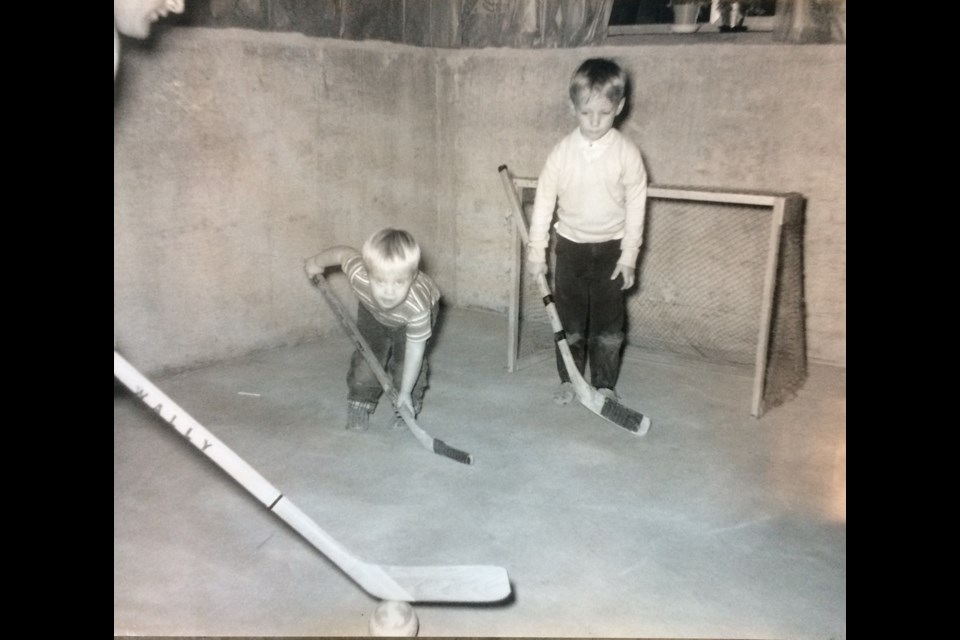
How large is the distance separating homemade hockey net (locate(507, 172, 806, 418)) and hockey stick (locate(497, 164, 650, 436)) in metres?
0.16

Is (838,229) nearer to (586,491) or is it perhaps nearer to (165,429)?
(586,491)

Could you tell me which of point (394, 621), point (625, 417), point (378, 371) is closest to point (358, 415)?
point (378, 371)

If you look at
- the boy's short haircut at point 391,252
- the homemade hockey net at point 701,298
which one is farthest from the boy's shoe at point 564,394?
the boy's short haircut at point 391,252

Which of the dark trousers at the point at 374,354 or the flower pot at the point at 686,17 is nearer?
the dark trousers at the point at 374,354

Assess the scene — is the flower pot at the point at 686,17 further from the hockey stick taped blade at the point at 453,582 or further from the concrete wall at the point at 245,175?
the hockey stick taped blade at the point at 453,582

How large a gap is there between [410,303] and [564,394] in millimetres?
733

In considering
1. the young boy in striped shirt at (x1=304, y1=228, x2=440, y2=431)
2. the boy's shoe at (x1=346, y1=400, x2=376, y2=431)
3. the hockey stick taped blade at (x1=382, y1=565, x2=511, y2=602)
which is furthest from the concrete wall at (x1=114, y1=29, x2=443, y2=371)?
the hockey stick taped blade at (x1=382, y1=565, x2=511, y2=602)

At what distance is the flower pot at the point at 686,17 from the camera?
287cm

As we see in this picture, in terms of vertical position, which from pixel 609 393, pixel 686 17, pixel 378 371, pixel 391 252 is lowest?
pixel 609 393

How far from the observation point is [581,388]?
2475 millimetres

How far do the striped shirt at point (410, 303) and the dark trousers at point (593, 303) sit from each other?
1.78 feet

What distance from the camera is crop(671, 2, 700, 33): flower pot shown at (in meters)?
2.87

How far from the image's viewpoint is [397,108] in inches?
132

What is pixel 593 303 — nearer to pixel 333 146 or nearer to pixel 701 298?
pixel 701 298
